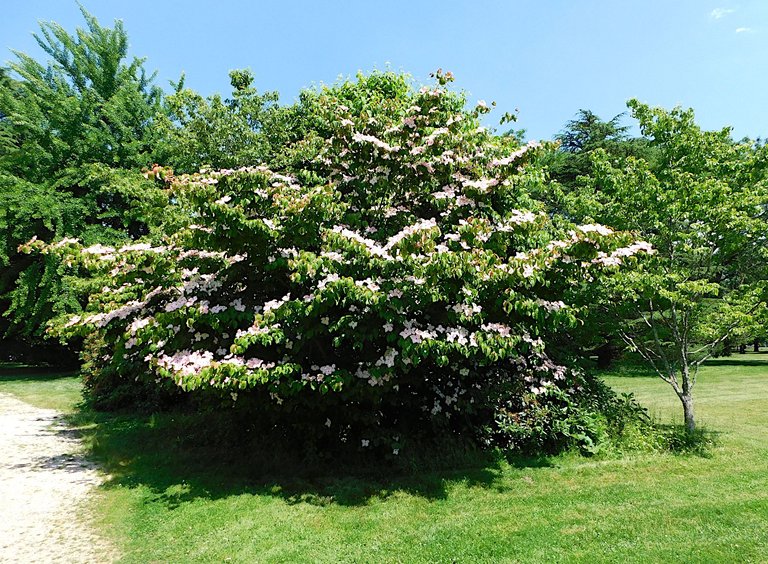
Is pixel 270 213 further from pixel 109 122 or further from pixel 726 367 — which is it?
pixel 726 367

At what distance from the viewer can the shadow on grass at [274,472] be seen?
18.9 feet

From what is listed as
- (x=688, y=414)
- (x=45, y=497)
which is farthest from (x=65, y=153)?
(x=688, y=414)

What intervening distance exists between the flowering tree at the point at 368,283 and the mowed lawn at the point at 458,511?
989 mm

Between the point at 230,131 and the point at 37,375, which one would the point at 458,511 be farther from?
the point at 37,375

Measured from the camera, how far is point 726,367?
2666cm

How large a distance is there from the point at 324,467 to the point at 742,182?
7635mm

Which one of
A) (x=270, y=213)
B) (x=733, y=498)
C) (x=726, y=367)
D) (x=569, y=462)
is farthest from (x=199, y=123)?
(x=726, y=367)

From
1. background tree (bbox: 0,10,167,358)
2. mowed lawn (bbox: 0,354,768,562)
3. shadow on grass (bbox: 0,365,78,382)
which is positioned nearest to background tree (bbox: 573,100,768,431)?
mowed lawn (bbox: 0,354,768,562)

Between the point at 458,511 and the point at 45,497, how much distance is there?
15.1ft

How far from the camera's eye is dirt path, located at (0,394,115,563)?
169 inches

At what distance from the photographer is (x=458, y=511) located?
5129 millimetres

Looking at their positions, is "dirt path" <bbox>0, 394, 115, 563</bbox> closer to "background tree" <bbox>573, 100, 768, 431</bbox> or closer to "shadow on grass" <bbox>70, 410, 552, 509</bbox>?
"shadow on grass" <bbox>70, 410, 552, 509</bbox>

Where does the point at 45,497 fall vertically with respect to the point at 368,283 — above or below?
below

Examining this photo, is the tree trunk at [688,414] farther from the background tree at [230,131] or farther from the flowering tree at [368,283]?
the background tree at [230,131]
